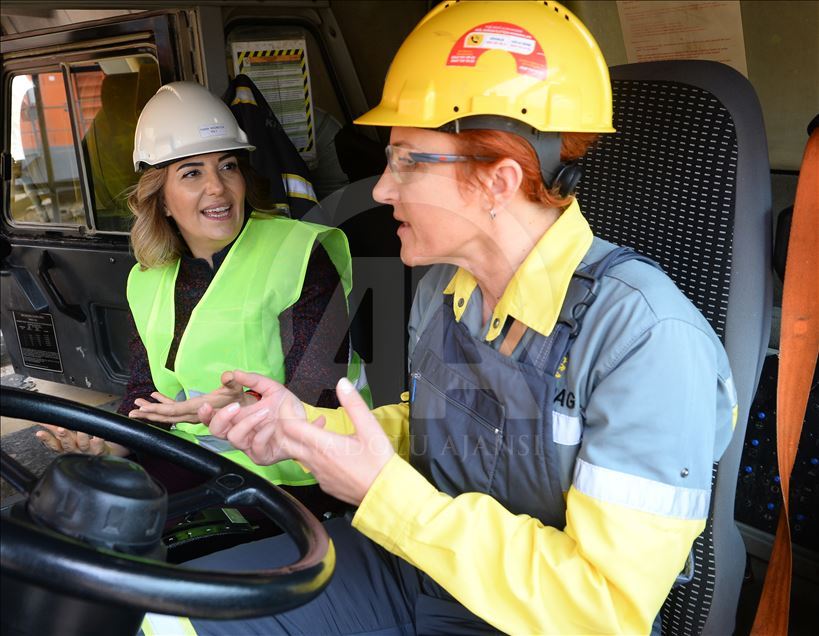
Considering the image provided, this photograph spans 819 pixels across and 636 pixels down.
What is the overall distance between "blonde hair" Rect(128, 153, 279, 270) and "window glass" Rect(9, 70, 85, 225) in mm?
973

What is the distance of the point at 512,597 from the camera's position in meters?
1.19

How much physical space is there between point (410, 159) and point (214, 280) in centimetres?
103

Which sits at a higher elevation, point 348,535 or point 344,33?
point 344,33

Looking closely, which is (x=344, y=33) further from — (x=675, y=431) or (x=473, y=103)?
(x=675, y=431)

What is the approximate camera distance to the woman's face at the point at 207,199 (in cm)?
237

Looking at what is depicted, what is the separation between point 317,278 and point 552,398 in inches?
44.5

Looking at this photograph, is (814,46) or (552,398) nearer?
(552,398)

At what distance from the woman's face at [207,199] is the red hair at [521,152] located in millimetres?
1189

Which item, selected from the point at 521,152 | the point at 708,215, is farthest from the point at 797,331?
the point at 521,152

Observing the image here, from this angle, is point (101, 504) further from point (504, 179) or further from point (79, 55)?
point (79, 55)

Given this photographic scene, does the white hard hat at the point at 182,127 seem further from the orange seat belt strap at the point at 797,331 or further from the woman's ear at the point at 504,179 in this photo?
the orange seat belt strap at the point at 797,331

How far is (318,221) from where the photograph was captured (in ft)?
9.45

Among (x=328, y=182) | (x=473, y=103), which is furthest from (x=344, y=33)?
(x=473, y=103)

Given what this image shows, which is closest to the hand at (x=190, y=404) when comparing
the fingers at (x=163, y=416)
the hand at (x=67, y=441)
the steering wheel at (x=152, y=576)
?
the fingers at (x=163, y=416)
